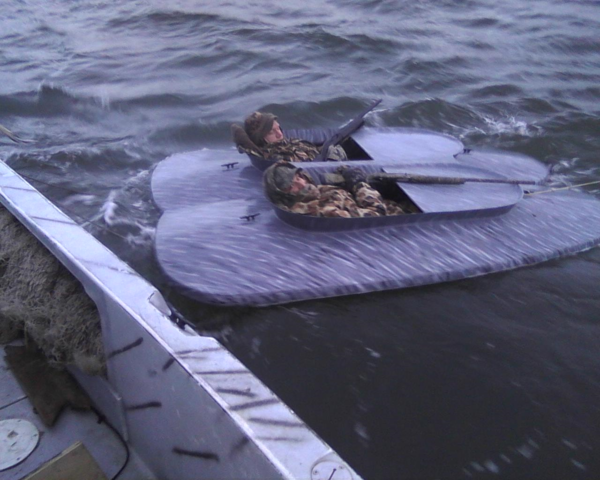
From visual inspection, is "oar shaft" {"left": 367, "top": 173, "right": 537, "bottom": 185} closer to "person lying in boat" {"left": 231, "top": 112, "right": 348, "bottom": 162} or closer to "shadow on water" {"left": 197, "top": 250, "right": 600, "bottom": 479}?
"person lying in boat" {"left": 231, "top": 112, "right": 348, "bottom": 162}

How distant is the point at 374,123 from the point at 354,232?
3815 millimetres

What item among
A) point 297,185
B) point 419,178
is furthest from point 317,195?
point 419,178

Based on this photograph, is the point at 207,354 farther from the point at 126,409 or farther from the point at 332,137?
the point at 332,137

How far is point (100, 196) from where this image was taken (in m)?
5.48

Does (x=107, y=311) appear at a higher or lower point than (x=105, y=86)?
higher

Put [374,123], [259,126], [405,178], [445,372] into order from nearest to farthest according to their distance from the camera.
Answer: [445,372]
[405,178]
[259,126]
[374,123]

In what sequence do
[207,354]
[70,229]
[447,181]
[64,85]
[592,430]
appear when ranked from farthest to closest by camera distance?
[64,85]
[447,181]
[592,430]
[70,229]
[207,354]

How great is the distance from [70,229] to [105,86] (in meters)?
6.77

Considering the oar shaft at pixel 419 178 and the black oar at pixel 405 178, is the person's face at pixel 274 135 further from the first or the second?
the oar shaft at pixel 419 178

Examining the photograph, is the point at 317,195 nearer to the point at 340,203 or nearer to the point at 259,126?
the point at 340,203

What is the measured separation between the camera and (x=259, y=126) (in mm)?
4887

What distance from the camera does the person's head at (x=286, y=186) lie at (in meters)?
3.91

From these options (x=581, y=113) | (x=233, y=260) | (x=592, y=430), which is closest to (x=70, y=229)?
(x=233, y=260)

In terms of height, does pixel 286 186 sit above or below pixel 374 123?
above
